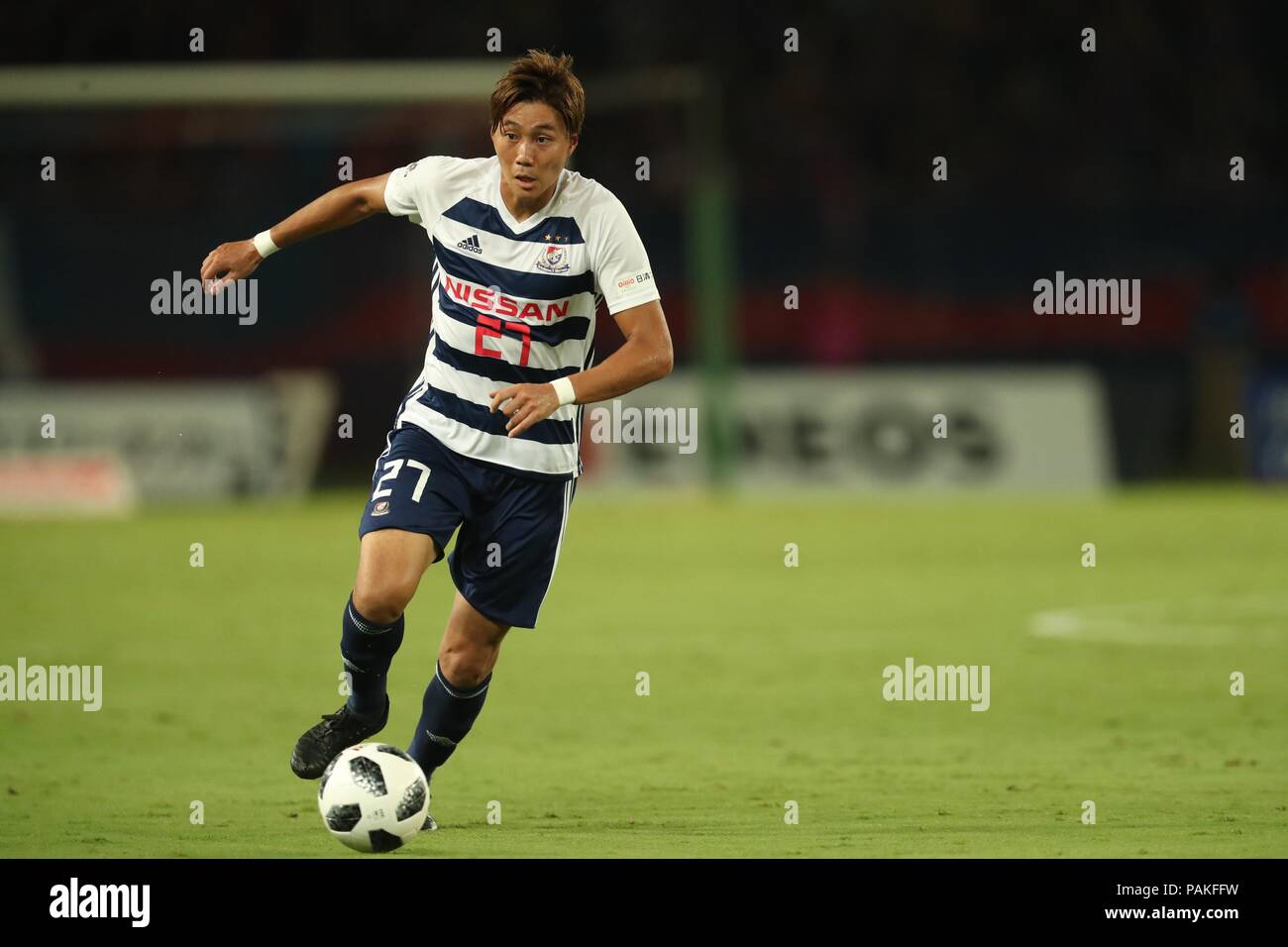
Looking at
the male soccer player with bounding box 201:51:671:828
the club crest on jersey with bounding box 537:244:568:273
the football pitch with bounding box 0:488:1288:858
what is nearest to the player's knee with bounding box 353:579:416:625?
the male soccer player with bounding box 201:51:671:828

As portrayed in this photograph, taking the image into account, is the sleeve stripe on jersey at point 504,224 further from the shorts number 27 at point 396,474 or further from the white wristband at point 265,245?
the shorts number 27 at point 396,474

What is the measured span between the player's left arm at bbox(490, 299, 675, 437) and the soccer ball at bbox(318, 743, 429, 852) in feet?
3.57

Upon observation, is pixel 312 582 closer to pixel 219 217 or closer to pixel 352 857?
pixel 352 857

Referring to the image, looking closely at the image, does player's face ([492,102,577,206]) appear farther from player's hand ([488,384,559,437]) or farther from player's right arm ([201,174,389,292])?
player's hand ([488,384,559,437])

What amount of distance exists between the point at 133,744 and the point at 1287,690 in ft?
17.7

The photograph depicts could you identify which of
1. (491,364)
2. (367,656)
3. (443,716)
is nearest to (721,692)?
(443,716)

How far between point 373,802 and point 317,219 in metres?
1.94

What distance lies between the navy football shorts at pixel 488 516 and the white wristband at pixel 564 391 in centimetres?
53

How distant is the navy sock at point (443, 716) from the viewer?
268 inches

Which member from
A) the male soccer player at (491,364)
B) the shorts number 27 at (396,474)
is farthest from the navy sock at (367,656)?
the shorts number 27 at (396,474)

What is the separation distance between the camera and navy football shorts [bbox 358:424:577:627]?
6484 millimetres

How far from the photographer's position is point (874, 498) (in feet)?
66.7

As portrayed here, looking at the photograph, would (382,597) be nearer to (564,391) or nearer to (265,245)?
(564,391)
